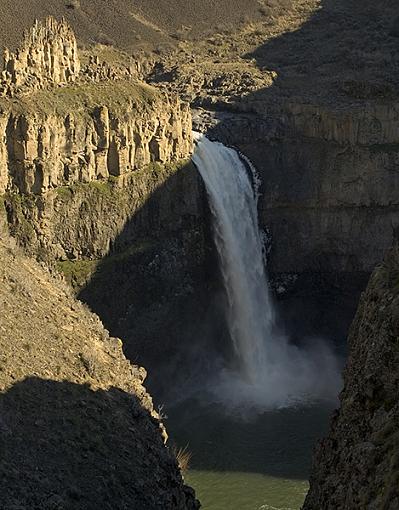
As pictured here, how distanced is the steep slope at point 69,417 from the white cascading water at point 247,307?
1365cm

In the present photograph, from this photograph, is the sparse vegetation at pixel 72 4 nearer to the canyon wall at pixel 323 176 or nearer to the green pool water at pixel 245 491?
the canyon wall at pixel 323 176

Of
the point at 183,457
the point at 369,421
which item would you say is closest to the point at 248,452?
the point at 183,457

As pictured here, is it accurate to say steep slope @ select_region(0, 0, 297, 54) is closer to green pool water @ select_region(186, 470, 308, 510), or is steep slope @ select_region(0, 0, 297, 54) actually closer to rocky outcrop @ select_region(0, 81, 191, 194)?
rocky outcrop @ select_region(0, 81, 191, 194)

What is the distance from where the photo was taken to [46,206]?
→ 106 ft

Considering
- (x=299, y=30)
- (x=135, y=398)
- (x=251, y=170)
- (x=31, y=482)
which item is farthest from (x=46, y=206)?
(x=299, y=30)

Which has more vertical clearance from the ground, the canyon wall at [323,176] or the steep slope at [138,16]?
the steep slope at [138,16]

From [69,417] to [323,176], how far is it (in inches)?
1034

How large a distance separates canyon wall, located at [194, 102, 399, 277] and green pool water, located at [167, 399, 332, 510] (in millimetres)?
10917

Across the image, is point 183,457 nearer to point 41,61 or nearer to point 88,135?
point 88,135

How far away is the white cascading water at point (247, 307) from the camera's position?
1543 inches

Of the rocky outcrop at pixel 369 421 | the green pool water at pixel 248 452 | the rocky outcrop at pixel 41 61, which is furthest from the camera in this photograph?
the rocky outcrop at pixel 41 61

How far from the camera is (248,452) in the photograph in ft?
105

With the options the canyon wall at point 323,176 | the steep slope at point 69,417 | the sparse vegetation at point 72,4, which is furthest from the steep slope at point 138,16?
the steep slope at point 69,417

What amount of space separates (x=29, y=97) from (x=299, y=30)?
41285mm
